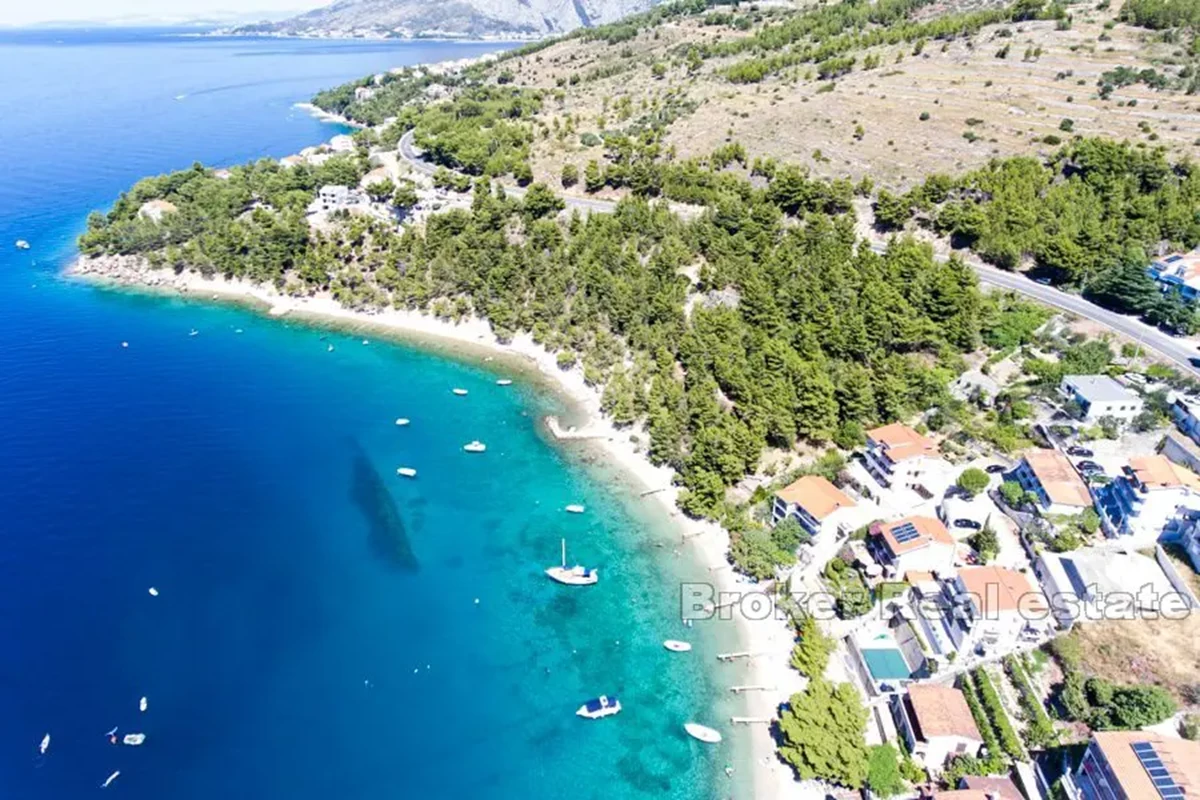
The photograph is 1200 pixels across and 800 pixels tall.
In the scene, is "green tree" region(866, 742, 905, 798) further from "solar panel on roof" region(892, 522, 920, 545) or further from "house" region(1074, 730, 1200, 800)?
"solar panel on roof" region(892, 522, 920, 545)

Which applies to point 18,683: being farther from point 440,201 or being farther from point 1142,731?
point 440,201

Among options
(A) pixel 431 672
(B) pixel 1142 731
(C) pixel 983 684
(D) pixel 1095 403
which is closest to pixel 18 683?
(A) pixel 431 672

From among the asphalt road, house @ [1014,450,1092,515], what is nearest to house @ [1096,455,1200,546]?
house @ [1014,450,1092,515]

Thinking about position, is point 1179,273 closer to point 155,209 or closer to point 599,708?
point 599,708

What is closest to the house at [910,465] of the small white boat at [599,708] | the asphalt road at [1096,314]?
the asphalt road at [1096,314]

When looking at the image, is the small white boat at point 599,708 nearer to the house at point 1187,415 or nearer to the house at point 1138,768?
the house at point 1138,768

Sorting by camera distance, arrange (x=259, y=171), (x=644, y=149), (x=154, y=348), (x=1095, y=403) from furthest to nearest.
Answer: (x=259, y=171) < (x=644, y=149) < (x=154, y=348) < (x=1095, y=403)
